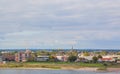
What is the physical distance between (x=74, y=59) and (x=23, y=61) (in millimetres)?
10197

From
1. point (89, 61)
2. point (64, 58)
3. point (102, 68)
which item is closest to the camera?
point (102, 68)

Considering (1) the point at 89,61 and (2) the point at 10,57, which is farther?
(2) the point at 10,57

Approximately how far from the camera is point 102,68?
64.2 m

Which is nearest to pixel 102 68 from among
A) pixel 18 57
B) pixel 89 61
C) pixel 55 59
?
pixel 89 61

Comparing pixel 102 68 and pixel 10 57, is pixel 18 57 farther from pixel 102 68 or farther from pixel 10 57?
pixel 102 68

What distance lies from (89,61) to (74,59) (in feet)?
13.2

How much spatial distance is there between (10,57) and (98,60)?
19378 millimetres

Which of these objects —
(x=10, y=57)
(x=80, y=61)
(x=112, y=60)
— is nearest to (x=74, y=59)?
(x=80, y=61)

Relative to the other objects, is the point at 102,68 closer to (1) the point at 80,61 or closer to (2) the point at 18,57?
(1) the point at 80,61

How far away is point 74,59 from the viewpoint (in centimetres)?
8062

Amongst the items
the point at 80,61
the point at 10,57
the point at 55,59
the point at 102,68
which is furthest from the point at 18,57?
the point at 102,68

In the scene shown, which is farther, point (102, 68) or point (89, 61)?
point (89, 61)

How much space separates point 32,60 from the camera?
82125 mm

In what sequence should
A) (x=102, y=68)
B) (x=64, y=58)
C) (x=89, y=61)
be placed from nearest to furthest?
1. (x=102, y=68)
2. (x=89, y=61)
3. (x=64, y=58)
